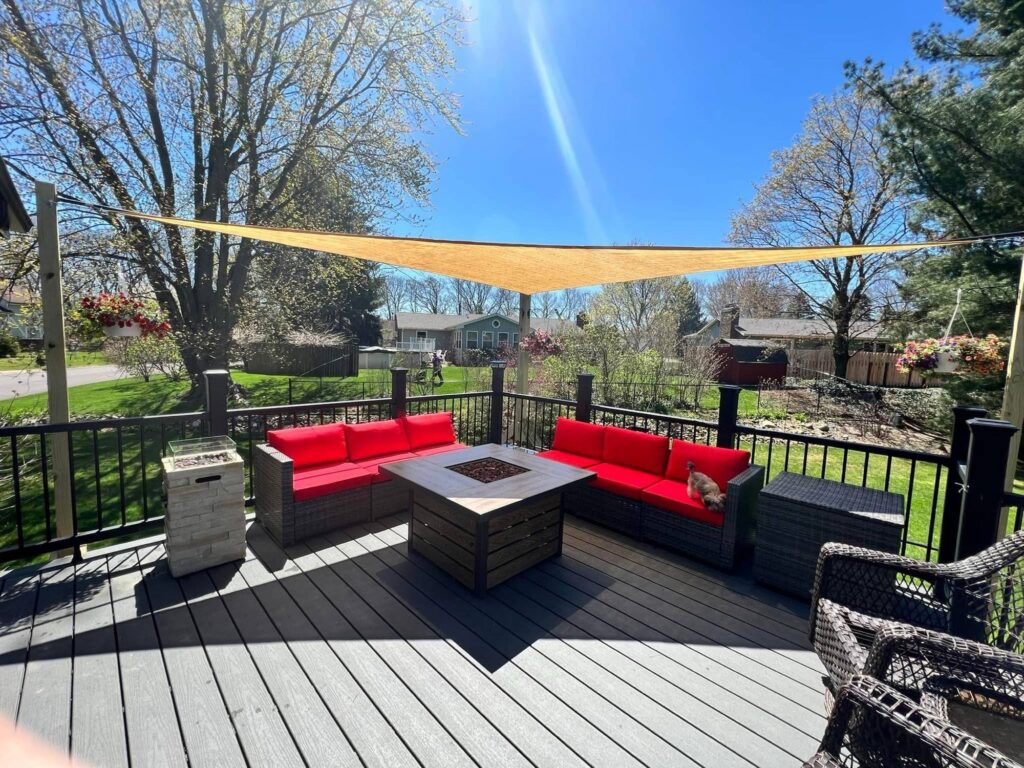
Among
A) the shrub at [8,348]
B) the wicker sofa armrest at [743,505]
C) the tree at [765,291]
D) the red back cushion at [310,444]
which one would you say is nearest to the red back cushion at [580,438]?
the wicker sofa armrest at [743,505]

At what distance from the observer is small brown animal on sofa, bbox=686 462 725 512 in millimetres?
3115

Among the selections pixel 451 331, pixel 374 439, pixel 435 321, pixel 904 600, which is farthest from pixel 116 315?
pixel 435 321

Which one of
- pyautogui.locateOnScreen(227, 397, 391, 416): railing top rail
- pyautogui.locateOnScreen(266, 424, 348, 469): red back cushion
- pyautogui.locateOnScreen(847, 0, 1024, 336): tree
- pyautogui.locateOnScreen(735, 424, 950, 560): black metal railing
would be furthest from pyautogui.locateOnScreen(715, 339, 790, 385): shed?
pyautogui.locateOnScreen(266, 424, 348, 469): red back cushion

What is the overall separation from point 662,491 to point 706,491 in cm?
34

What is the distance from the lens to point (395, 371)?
478 centimetres

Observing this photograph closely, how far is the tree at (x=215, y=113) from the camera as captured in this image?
6.58m

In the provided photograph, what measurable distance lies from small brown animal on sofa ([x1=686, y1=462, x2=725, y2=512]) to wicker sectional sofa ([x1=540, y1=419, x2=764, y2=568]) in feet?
0.14

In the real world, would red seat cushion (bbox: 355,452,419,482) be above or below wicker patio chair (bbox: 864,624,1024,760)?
below

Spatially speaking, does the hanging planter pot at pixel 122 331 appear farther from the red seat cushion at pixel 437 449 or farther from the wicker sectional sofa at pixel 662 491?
the wicker sectional sofa at pixel 662 491

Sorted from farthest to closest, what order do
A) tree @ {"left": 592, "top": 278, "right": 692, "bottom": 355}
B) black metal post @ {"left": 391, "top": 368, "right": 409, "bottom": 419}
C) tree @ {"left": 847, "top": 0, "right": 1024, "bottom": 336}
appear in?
tree @ {"left": 592, "top": 278, "right": 692, "bottom": 355} < tree @ {"left": 847, "top": 0, "right": 1024, "bottom": 336} < black metal post @ {"left": 391, "top": 368, "right": 409, "bottom": 419}

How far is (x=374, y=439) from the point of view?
161 inches

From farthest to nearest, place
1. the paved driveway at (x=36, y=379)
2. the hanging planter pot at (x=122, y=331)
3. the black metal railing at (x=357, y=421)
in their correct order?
the paved driveway at (x=36, y=379) → the hanging planter pot at (x=122, y=331) → the black metal railing at (x=357, y=421)

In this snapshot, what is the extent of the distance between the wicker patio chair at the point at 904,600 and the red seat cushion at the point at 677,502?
3.26ft

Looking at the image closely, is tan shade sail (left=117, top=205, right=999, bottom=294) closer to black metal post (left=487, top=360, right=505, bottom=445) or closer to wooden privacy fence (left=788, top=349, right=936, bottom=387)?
black metal post (left=487, top=360, right=505, bottom=445)
